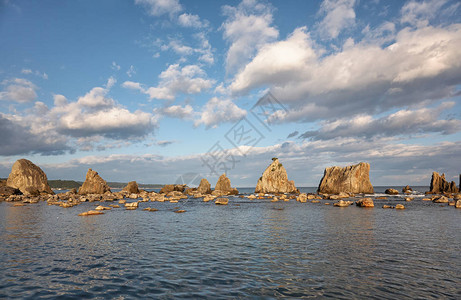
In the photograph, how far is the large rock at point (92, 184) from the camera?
103 m

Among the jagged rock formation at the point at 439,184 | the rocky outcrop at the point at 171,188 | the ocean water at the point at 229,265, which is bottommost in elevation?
the ocean water at the point at 229,265

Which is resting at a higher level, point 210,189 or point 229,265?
point 210,189

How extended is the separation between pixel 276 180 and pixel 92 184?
305ft

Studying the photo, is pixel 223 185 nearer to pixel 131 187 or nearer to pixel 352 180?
pixel 131 187

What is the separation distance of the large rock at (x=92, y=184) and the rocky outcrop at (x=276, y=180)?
85.3 metres

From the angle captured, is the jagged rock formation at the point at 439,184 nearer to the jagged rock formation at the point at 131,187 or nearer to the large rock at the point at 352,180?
the large rock at the point at 352,180

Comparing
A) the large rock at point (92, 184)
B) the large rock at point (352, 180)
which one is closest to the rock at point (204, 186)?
the large rock at point (92, 184)

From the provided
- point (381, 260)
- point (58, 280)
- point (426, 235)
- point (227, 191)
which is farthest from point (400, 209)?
point (227, 191)

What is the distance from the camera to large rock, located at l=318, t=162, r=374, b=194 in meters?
126

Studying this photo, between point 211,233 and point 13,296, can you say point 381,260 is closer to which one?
point 211,233

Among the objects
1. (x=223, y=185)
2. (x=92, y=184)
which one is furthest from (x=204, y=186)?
(x=92, y=184)

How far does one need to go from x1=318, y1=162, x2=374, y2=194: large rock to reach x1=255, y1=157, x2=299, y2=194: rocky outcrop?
22553mm

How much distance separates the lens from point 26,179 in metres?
104

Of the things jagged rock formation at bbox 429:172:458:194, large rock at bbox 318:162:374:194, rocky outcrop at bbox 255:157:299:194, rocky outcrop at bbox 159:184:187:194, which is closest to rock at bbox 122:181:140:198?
rocky outcrop at bbox 159:184:187:194
